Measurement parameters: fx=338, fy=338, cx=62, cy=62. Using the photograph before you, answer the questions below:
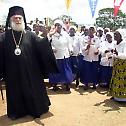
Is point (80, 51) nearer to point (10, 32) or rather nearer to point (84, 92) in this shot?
point (84, 92)

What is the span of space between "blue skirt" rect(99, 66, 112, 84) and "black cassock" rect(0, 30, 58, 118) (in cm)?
291

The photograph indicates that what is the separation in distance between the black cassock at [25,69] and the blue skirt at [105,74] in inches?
114

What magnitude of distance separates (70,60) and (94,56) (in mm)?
937

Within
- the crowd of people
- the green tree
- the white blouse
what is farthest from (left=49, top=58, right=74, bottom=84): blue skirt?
the green tree

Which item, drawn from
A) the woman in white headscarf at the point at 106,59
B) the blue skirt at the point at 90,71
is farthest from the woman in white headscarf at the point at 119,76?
the blue skirt at the point at 90,71

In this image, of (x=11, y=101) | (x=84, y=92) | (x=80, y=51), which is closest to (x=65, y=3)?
(x=80, y=51)

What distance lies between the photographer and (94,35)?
9828mm

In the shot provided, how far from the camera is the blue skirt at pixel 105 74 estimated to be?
32.7 feet

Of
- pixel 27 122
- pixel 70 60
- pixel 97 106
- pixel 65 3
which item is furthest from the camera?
pixel 65 3

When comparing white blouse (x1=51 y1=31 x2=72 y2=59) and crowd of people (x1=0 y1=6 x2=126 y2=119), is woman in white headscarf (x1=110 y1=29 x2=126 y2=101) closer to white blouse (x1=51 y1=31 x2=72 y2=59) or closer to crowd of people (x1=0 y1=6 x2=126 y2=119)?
crowd of people (x1=0 y1=6 x2=126 y2=119)

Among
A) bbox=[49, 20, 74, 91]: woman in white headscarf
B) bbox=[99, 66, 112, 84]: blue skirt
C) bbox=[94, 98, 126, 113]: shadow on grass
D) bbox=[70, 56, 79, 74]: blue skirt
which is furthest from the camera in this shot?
bbox=[70, 56, 79, 74]: blue skirt

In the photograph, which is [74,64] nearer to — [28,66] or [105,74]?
[105,74]

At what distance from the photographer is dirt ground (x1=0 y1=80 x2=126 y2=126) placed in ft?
23.4

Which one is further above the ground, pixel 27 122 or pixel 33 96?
pixel 33 96
